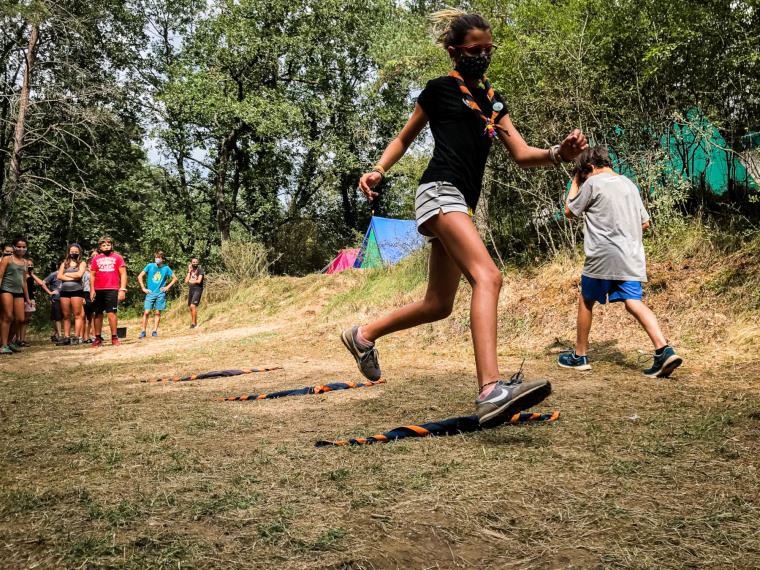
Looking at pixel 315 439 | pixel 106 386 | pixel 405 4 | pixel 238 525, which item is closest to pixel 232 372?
pixel 106 386

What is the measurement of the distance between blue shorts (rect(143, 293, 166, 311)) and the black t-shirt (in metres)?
11.3

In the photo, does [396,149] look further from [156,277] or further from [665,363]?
[156,277]

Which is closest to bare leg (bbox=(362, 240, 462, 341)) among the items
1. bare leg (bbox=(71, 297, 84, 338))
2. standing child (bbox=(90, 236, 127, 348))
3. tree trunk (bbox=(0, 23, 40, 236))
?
standing child (bbox=(90, 236, 127, 348))

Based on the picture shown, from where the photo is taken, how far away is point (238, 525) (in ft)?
5.24

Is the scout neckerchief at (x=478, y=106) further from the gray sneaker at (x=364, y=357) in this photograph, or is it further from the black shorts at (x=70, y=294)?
the black shorts at (x=70, y=294)

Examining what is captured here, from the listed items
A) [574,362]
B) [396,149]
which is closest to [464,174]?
[396,149]

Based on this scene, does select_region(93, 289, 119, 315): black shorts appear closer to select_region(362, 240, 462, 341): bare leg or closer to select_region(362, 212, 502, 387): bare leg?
select_region(362, 240, 462, 341): bare leg

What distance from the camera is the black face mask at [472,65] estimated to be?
114 inches

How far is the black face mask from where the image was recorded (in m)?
2.89

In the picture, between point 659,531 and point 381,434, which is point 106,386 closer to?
point 381,434

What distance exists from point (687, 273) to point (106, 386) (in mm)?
6118

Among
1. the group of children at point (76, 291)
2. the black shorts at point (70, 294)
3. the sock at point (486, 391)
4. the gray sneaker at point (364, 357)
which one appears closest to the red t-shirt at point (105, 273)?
the group of children at point (76, 291)

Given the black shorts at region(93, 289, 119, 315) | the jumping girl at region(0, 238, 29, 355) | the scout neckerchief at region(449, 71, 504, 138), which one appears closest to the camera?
the scout neckerchief at region(449, 71, 504, 138)

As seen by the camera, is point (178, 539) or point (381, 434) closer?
point (178, 539)
